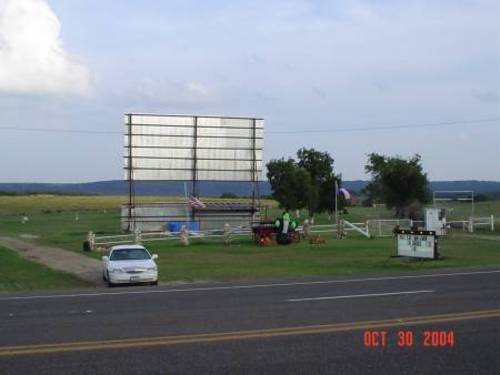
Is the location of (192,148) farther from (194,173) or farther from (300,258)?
(300,258)

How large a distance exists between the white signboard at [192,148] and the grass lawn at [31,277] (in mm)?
18847

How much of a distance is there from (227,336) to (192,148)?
4019 centimetres

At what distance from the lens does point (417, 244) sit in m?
27.2

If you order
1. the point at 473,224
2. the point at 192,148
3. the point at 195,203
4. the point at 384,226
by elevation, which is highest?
the point at 192,148

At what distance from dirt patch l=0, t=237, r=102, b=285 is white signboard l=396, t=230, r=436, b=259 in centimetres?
1030

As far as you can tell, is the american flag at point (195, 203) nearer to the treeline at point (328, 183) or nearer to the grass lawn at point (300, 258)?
the grass lawn at point (300, 258)

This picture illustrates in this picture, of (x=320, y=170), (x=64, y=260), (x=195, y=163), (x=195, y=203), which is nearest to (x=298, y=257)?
(x=64, y=260)

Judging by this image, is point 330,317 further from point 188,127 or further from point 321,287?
point 188,127

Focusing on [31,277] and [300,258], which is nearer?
[31,277]

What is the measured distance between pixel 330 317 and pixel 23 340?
15.1 feet

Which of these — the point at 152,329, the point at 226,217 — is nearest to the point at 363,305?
the point at 152,329

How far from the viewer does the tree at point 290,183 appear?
208 feet

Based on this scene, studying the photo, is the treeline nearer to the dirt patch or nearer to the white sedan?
the dirt patch

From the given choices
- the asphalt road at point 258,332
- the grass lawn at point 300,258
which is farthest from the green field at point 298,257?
the asphalt road at point 258,332
